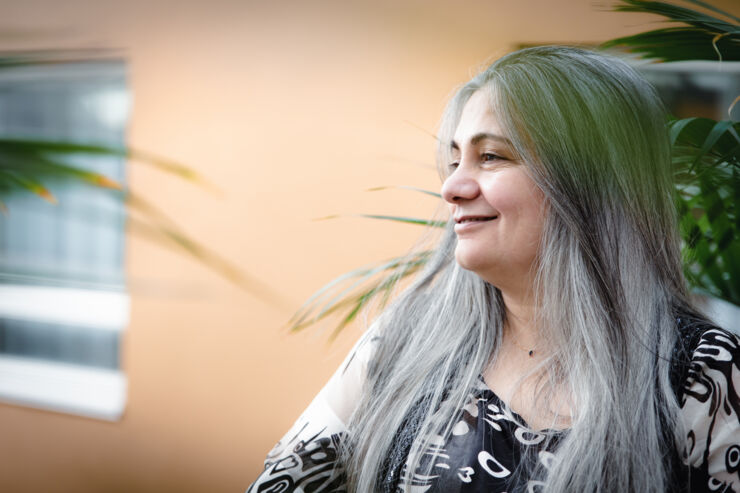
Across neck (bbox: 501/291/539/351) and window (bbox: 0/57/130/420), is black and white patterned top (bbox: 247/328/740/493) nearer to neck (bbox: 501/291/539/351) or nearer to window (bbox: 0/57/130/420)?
neck (bbox: 501/291/539/351)

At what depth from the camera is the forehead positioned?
1.08 meters

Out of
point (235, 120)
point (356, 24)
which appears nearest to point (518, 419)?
point (356, 24)

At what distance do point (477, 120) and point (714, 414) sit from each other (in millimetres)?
603

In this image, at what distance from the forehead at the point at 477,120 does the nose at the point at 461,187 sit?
0.06 metres

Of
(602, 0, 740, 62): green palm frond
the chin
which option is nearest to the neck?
the chin

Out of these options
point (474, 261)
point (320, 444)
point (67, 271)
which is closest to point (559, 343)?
point (474, 261)

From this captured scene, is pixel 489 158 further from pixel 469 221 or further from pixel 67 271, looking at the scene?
pixel 67 271

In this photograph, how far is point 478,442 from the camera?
1018 millimetres

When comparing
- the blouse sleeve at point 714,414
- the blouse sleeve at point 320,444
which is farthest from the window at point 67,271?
the blouse sleeve at point 714,414

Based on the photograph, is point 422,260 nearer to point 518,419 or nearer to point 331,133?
point 518,419

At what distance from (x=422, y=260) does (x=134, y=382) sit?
1.95 metres

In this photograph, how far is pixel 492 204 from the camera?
105cm

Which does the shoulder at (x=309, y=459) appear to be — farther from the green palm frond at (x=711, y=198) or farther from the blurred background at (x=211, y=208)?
the blurred background at (x=211, y=208)

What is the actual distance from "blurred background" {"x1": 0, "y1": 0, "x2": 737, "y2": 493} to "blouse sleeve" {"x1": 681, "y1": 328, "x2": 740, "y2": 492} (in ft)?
4.33
